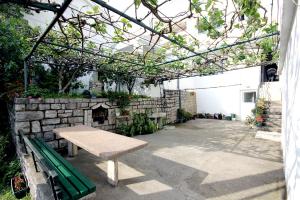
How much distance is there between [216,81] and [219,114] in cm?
230

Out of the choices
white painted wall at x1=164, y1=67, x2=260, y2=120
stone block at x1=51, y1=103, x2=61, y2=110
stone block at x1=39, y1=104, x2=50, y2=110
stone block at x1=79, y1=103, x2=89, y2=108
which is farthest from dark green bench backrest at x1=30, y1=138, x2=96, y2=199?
white painted wall at x1=164, y1=67, x2=260, y2=120

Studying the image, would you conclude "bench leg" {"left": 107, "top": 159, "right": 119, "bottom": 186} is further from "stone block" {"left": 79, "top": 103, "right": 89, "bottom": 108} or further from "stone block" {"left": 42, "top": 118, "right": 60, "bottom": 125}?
"stone block" {"left": 79, "top": 103, "right": 89, "bottom": 108}

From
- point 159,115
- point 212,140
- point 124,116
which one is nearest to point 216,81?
point 159,115

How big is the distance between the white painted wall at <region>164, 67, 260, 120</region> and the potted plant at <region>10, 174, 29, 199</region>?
1021cm

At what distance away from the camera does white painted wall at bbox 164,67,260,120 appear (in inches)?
393

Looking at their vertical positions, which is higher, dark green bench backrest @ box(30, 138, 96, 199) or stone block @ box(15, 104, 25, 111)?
stone block @ box(15, 104, 25, 111)

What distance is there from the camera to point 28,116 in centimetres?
402

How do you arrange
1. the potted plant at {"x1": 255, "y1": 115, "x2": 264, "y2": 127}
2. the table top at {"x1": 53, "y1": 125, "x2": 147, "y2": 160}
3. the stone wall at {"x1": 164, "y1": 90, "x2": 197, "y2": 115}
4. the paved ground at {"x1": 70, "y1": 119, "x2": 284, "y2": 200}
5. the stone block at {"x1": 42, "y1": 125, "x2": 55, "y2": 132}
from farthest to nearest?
the stone wall at {"x1": 164, "y1": 90, "x2": 197, "y2": 115}
the potted plant at {"x1": 255, "y1": 115, "x2": 264, "y2": 127}
the stone block at {"x1": 42, "y1": 125, "x2": 55, "y2": 132}
the paved ground at {"x1": 70, "y1": 119, "x2": 284, "y2": 200}
the table top at {"x1": 53, "y1": 125, "x2": 147, "y2": 160}

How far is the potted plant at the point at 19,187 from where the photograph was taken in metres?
2.99

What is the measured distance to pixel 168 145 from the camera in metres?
5.32

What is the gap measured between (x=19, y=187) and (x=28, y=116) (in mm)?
1600

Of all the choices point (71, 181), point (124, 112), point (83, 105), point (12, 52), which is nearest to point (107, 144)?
point (71, 181)

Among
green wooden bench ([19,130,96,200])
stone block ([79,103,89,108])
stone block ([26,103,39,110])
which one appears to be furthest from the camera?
stone block ([79,103,89,108])

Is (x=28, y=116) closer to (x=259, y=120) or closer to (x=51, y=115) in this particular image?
(x=51, y=115)
